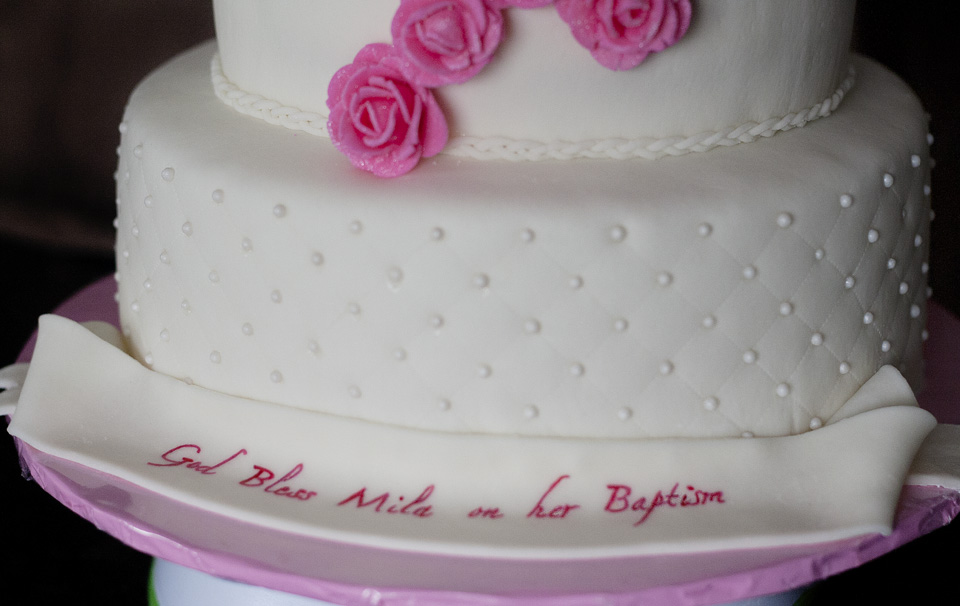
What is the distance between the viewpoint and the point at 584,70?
1.28m

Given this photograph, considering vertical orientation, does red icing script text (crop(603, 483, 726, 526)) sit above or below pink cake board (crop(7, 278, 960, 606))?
above

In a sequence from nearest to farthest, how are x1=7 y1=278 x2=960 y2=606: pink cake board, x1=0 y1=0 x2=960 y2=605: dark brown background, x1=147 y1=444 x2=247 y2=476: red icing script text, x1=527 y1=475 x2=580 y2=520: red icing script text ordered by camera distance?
x1=7 y1=278 x2=960 y2=606: pink cake board → x1=527 y1=475 x2=580 y2=520: red icing script text → x1=147 y1=444 x2=247 y2=476: red icing script text → x1=0 y1=0 x2=960 y2=605: dark brown background

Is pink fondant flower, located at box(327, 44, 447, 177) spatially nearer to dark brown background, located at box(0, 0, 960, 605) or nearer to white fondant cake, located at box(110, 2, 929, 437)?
white fondant cake, located at box(110, 2, 929, 437)

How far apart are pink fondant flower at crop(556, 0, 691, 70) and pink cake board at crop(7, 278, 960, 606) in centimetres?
62

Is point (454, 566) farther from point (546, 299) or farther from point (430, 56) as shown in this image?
point (430, 56)

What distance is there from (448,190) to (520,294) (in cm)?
16

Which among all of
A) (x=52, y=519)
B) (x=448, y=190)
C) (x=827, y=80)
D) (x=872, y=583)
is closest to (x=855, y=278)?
(x=827, y=80)

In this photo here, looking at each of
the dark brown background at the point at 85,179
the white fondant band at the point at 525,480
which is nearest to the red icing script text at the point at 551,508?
the white fondant band at the point at 525,480

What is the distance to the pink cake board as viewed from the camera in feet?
3.81

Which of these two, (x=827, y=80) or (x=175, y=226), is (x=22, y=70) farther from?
(x=827, y=80)

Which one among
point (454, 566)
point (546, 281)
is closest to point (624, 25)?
point (546, 281)

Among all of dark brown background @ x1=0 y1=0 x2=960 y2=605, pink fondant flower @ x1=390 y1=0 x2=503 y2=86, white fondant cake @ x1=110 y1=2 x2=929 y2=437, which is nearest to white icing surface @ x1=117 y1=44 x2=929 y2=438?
white fondant cake @ x1=110 y1=2 x2=929 y2=437

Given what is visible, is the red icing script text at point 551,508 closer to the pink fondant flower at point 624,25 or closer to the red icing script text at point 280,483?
the red icing script text at point 280,483

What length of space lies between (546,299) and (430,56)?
1.08 ft
